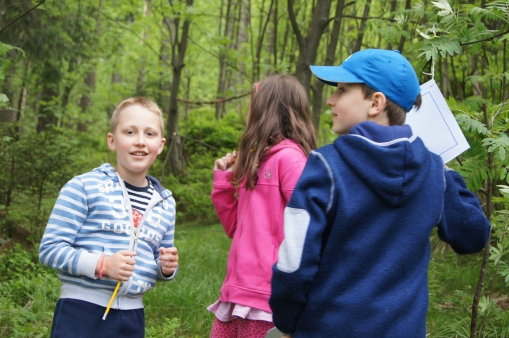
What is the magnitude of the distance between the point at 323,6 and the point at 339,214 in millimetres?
4966

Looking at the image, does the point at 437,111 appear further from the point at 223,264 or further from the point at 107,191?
the point at 223,264

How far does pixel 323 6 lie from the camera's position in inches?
252

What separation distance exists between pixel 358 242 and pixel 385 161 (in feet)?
0.93

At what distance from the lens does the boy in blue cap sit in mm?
1839

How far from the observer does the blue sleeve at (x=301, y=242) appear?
1828 mm

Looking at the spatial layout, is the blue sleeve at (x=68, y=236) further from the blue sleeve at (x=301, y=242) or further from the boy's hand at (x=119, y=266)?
the blue sleeve at (x=301, y=242)

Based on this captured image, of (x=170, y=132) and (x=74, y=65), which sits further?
(x=74, y=65)

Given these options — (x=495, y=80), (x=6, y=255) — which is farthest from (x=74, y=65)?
(x=495, y=80)

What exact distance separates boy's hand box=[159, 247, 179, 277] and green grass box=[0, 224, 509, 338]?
195 centimetres

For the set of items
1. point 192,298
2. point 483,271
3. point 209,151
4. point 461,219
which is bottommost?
point 192,298

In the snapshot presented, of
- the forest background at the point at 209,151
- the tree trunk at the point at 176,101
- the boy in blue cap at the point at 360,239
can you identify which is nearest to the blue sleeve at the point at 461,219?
the boy in blue cap at the point at 360,239

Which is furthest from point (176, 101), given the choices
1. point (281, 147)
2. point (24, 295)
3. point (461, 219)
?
point (461, 219)

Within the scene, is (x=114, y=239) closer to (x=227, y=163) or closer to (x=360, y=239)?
(x=227, y=163)

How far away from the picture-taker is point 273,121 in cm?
287
